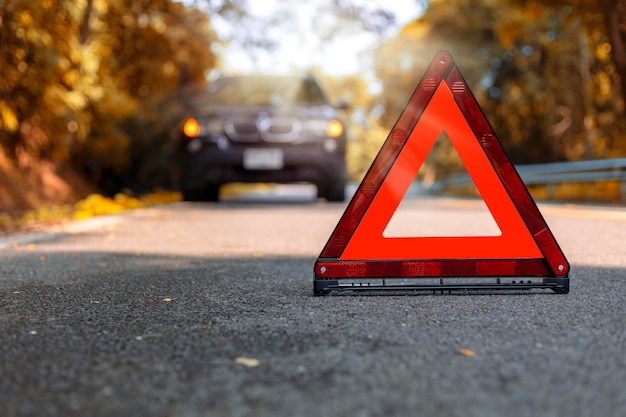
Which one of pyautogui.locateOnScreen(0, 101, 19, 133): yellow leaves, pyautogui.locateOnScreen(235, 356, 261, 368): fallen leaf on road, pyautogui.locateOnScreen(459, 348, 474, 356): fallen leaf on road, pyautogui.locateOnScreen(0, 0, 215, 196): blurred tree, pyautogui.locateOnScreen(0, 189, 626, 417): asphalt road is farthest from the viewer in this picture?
pyautogui.locateOnScreen(0, 101, 19, 133): yellow leaves

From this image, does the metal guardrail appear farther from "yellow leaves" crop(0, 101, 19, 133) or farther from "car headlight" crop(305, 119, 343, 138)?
"yellow leaves" crop(0, 101, 19, 133)

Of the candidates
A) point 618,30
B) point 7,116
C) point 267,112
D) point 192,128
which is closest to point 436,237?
point 7,116

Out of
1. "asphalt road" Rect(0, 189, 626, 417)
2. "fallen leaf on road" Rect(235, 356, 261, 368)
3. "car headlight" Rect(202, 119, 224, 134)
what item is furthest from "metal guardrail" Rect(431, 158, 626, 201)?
"fallen leaf on road" Rect(235, 356, 261, 368)

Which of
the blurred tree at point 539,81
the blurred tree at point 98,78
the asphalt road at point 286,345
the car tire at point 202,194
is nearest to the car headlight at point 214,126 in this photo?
the car tire at point 202,194

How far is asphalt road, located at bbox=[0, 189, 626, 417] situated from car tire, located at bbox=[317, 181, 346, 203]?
7140 mm

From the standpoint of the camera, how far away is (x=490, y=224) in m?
9.29

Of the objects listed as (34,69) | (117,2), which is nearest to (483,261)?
(34,69)

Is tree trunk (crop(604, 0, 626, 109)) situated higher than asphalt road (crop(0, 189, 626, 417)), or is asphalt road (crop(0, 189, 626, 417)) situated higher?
tree trunk (crop(604, 0, 626, 109))

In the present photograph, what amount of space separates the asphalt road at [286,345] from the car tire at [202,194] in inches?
286

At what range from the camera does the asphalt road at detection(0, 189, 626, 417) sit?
2.24m

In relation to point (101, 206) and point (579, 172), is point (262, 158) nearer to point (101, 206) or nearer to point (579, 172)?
point (101, 206)

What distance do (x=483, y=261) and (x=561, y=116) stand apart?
21.0 m

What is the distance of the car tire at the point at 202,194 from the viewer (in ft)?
42.0

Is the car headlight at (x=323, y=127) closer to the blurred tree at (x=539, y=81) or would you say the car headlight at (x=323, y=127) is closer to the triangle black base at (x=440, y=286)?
the triangle black base at (x=440, y=286)
